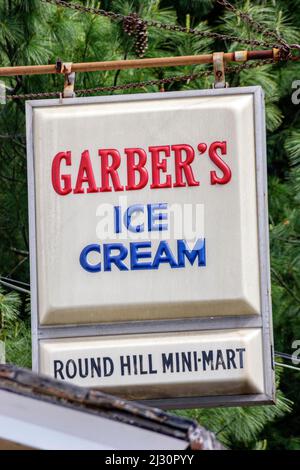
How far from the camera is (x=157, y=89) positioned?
33.8ft

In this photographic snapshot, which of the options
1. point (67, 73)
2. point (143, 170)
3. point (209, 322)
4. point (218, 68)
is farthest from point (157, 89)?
point (209, 322)

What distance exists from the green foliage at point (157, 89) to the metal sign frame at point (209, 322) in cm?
287

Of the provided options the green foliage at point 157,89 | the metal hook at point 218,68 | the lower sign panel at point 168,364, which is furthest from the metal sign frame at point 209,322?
the green foliage at point 157,89

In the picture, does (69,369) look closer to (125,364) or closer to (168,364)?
(125,364)

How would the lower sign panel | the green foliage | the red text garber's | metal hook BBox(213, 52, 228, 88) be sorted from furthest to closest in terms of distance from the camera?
1. the green foliage
2. metal hook BBox(213, 52, 228, 88)
3. the red text garber's
4. the lower sign panel

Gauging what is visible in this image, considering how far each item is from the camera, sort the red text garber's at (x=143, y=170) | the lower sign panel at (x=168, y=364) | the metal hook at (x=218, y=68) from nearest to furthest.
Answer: the lower sign panel at (x=168, y=364) < the red text garber's at (x=143, y=170) < the metal hook at (x=218, y=68)

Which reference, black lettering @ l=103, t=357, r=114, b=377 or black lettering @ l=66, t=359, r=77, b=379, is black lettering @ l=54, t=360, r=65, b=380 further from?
black lettering @ l=103, t=357, r=114, b=377

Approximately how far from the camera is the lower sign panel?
5574mm

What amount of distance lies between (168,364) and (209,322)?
0.74 ft

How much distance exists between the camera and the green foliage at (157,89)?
9.69 metres

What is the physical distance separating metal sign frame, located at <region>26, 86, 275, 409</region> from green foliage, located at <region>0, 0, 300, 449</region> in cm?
287

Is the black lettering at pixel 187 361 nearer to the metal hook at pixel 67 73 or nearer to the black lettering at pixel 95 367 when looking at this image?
the black lettering at pixel 95 367

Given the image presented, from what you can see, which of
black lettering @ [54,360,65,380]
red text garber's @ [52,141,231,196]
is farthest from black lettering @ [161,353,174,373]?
red text garber's @ [52,141,231,196]

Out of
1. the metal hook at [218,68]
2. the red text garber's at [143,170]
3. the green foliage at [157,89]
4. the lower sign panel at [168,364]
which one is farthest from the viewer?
the green foliage at [157,89]
